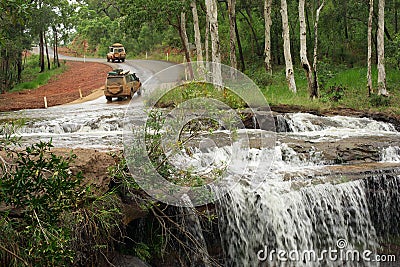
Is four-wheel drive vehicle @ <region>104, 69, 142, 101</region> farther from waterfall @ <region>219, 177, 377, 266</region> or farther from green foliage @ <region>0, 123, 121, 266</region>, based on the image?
green foliage @ <region>0, 123, 121, 266</region>

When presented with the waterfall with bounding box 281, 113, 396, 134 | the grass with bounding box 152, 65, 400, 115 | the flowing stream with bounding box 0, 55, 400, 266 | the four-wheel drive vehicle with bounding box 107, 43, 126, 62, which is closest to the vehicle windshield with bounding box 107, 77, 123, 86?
the grass with bounding box 152, 65, 400, 115

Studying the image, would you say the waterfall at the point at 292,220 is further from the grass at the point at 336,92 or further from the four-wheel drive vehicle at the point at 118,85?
the four-wheel drive vehicle at the point at 118,85

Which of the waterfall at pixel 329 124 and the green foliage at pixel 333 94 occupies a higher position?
the green foliage at pixel 333 94

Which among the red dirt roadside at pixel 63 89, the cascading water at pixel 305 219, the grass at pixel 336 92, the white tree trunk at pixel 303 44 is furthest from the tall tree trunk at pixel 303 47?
the red dirt roadside at pixel 63 89

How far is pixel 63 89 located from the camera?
3008 cm

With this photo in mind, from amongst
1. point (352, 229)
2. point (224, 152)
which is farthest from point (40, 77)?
point (352, 229)

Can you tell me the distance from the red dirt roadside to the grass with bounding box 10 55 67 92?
0.44 m

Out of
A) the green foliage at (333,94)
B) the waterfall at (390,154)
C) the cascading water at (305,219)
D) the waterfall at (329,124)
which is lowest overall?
the cascading water at (305,219)

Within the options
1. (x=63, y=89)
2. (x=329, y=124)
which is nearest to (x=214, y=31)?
(x=329, y=124)

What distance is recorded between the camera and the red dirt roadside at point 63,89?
23469 millimetres

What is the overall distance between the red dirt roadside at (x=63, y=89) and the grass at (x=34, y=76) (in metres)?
0.44

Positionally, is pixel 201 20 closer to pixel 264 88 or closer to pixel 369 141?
pixel 264 88

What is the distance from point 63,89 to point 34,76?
5.69 m

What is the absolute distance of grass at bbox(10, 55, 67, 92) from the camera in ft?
99.1
